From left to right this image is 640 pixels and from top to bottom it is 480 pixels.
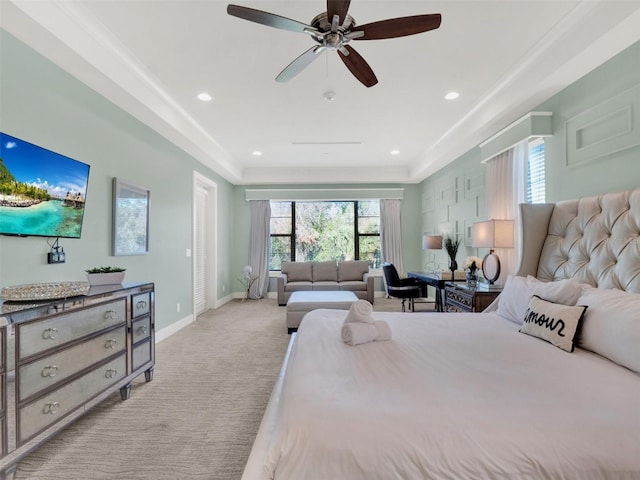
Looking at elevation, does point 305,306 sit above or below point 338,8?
below

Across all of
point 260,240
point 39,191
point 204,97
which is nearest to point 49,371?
point 39,191

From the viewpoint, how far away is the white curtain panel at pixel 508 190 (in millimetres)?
3264

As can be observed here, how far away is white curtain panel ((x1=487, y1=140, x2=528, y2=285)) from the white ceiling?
1.28 ft

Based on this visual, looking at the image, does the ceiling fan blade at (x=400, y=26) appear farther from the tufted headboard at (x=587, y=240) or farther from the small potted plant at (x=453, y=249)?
the small potted plant at (x=453, y=249)

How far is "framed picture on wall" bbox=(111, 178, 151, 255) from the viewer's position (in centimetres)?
303

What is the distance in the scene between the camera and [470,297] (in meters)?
2.98

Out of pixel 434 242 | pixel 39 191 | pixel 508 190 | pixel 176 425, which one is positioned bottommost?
pixel 176 425

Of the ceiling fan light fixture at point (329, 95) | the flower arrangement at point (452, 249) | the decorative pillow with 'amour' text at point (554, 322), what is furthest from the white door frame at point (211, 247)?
the decorative pillow with 'amour' text at point (554, 322)

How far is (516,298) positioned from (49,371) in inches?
114

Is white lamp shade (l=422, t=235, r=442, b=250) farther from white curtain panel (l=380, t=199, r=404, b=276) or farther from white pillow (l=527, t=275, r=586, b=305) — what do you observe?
white pillow (l=527, t=275, r=586, b=305)

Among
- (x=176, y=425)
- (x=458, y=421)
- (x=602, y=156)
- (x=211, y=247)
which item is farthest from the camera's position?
(x=211, y=247)

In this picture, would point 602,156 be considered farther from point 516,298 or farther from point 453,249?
point 453,249

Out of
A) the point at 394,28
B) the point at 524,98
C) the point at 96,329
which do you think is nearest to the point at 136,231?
the point at 96,329

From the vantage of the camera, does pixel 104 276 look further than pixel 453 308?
No
